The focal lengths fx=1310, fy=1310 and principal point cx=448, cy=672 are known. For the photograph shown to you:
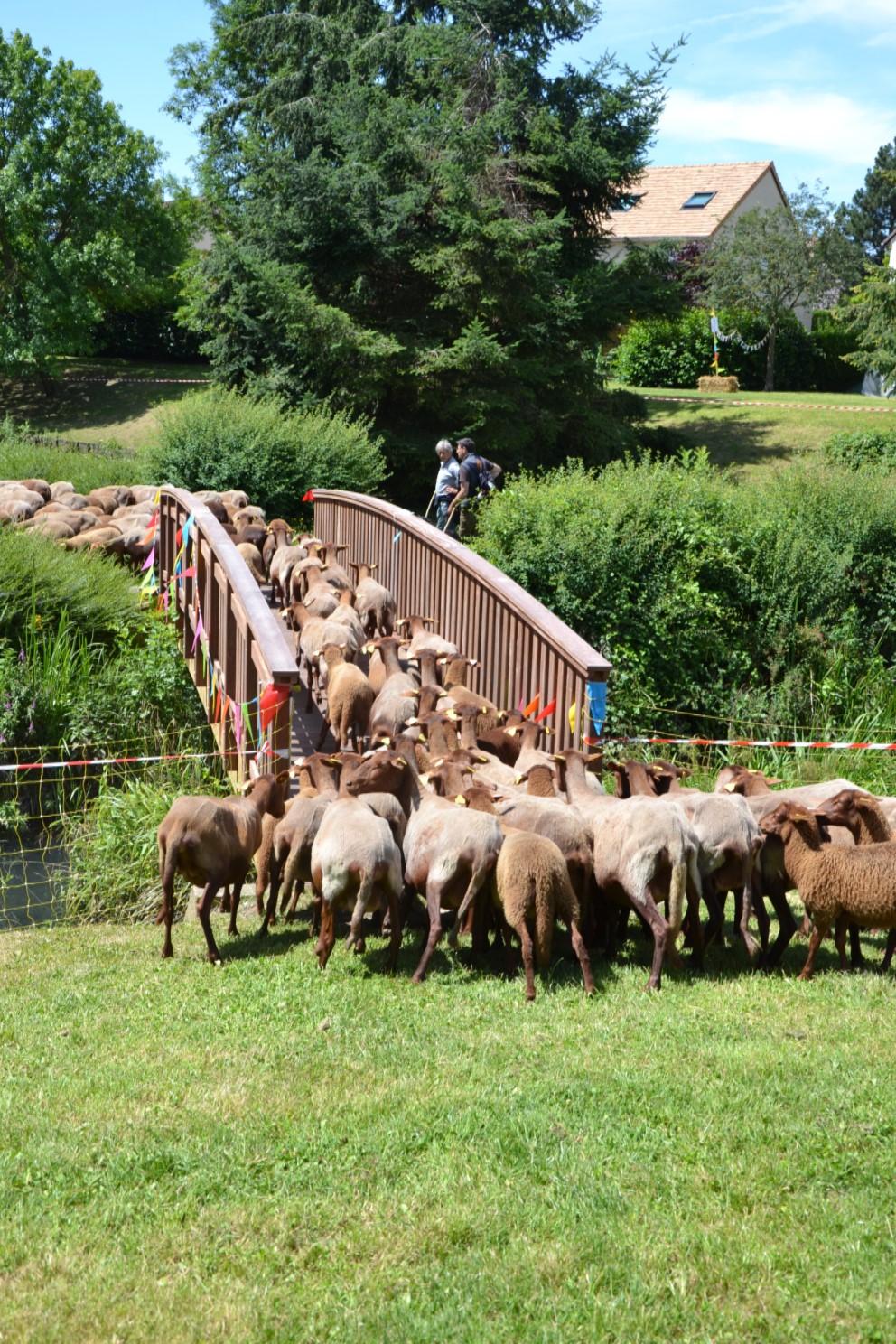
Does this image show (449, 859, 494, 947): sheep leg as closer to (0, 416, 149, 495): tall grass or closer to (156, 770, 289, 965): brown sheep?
(156, 770, 289, 965): brown sheep

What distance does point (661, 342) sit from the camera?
42.5 metres

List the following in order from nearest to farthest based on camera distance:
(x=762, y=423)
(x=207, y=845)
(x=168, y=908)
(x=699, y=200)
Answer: (x=207, y=845) → (x=168, y=908) → (x=762, y=423) → (x=699, y=200)

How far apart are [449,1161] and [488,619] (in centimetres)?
713

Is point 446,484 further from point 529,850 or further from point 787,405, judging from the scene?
point 787,405

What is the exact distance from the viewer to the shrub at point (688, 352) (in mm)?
42344

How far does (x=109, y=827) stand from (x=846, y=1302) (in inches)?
319

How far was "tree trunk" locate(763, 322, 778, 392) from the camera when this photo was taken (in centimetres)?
4180

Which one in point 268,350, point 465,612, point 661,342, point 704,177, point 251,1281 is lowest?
point 251,1281

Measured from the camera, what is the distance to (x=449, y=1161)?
15.6 ft

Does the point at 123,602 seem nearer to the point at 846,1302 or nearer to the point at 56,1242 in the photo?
the point at 56,1242

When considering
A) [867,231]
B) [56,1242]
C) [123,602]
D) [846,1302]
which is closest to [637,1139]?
[846,1302]

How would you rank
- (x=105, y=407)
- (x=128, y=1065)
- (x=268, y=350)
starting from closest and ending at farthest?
(x=128, y=1065)
(x=268, y=350)
(x=105, y=407)

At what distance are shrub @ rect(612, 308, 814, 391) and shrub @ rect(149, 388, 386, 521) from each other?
2225 cm

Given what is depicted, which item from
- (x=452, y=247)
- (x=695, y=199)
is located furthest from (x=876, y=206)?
(x=452, y=247)
